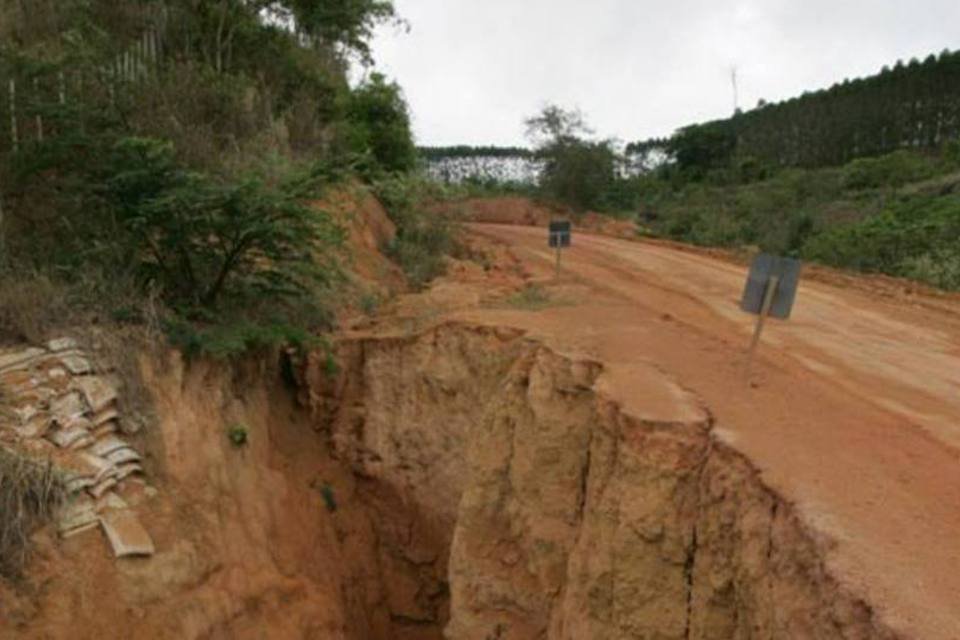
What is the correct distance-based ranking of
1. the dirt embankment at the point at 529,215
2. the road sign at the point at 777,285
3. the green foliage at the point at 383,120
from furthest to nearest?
the dirt embankment at the point at 529,215
the green foliage at the point at 383,120
the road sign at the point at 777,285

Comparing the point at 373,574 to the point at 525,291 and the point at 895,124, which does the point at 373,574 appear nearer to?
the point at 525,291

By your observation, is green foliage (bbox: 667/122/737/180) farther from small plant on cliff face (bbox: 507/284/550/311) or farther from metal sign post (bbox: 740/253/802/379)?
metal sign post (bbox: 740/253/802/379)

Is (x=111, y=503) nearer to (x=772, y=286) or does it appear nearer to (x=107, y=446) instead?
(x=107, y=446)

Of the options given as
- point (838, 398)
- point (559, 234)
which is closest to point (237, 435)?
point (838, 398)

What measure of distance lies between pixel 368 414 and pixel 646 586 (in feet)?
17.0

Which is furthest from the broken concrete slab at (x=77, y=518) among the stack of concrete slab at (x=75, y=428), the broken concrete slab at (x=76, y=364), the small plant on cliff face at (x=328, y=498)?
the small plant on cliff face at (x=328, y=498)

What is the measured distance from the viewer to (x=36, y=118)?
8.72m

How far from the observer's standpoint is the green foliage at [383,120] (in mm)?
A: 18438

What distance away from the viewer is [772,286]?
6918 millimetres

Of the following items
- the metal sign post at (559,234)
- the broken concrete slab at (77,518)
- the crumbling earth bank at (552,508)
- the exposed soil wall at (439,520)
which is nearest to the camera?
the crumbling earth bank at (552,508)

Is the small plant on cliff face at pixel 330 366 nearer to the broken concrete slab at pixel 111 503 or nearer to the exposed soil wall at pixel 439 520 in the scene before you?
the exposed soil wall at pixel 439 520

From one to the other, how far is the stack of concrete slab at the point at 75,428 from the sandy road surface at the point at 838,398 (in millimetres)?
4216

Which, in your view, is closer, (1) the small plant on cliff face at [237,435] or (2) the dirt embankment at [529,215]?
(1) the small plant on cliff face at [237,435]

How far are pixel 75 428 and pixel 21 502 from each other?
3.05ft
